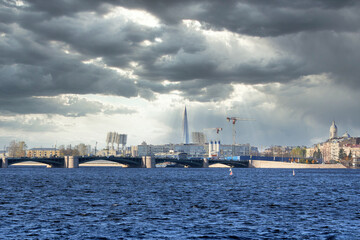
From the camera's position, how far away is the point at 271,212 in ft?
162

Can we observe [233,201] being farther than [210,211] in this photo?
A: Yes

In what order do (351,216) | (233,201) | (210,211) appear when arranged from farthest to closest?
(233,201), (210,211), (351,216)

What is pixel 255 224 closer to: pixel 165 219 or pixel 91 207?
pixel 165 219

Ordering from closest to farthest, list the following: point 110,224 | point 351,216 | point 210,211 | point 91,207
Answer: point 110,224 → point 351,216 → point 210,211 → point 91,207

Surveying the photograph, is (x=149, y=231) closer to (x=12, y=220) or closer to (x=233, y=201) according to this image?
(x=12, y=220)

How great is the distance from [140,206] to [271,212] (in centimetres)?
1603

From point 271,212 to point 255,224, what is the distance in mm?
9943

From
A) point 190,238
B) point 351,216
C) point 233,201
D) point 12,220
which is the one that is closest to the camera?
point 190,238

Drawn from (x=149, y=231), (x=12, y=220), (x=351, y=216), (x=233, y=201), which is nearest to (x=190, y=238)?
(x=149, y=231)

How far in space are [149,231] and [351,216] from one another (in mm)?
23329

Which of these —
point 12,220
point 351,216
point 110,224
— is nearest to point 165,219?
point 110,224

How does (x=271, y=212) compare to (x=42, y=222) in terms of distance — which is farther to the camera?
(x=271, y=212)

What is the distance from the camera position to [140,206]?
54.8m

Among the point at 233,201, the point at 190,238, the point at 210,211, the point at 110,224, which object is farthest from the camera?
the point at 233,201
